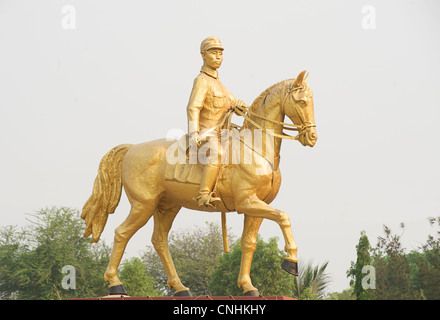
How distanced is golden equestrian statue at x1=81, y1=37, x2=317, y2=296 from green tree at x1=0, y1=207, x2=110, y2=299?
14663 mm

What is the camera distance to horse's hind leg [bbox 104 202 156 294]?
10.4 metres

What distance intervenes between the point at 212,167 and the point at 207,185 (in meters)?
0.28

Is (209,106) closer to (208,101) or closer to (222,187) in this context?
(208,101)

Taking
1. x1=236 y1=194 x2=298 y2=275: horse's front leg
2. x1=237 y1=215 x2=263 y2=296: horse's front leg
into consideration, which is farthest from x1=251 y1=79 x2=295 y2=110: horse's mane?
x1=237 y1=215 x2=263 y2=296: horse's front leg

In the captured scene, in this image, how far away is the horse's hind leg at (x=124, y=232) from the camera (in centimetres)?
1045

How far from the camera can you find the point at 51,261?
25.9 m

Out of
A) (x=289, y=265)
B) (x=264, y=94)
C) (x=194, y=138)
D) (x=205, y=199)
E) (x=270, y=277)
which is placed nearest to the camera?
(x=289, y=265)

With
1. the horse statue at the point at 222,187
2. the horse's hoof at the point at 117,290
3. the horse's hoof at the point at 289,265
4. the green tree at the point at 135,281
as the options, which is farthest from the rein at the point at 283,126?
the green tree at the point at 135,281

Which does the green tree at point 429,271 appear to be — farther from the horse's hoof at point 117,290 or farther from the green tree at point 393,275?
the horse's hoof at point 117,290

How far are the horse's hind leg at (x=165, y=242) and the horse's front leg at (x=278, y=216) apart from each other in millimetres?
1691

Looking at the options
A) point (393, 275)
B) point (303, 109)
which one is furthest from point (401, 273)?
point (303, 109)
